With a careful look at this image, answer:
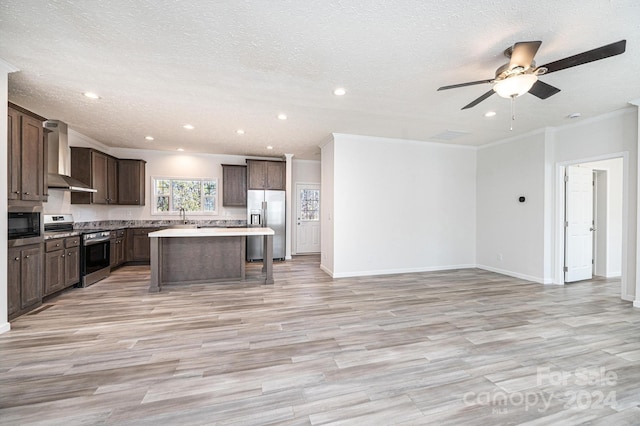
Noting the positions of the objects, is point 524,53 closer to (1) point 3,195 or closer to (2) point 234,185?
(1) point 3,195

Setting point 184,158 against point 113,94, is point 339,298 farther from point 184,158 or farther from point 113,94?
point 184,158

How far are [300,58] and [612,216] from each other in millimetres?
6792

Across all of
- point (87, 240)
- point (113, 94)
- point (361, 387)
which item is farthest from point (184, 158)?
point (361, 387)

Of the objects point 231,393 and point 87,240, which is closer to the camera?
point 231,393

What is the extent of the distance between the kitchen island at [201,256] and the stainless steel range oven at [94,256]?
1.14 metres

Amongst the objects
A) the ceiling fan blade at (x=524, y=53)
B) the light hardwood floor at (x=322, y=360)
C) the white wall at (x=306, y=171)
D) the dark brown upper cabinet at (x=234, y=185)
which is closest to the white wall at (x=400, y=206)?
the light hardwood floor at (x=322, y=360)

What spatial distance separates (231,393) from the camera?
1852 mm

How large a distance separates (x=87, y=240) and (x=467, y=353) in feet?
18.5

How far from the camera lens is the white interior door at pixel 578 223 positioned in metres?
4.79

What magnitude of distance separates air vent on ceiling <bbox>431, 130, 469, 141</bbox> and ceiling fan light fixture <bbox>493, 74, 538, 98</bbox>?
2.63 meters

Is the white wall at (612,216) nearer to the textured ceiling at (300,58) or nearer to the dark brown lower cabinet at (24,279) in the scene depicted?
the textured ceiling at (300,58)

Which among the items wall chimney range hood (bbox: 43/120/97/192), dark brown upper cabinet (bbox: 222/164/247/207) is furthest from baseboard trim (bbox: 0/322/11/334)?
dark brown upper cabinet (bbox: 222/164/247/207)

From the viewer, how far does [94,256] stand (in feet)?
15.2

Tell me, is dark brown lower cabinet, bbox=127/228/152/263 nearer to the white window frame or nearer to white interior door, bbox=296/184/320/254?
the white window frame
